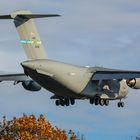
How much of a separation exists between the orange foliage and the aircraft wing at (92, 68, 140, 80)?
1279cm

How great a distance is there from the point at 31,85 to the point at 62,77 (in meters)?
6.94

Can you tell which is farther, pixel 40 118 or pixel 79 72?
pixel 40 118

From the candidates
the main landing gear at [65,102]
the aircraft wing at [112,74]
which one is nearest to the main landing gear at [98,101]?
the aircraft wing at [112,74]

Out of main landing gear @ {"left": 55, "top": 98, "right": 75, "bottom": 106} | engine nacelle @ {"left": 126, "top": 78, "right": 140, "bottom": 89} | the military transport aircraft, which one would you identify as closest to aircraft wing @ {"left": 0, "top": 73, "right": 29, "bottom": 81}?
the military transport aircraft

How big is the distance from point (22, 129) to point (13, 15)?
812 inches

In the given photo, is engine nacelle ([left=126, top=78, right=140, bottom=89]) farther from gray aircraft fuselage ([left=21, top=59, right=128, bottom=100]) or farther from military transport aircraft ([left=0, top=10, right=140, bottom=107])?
gray aircraft fuselage ([left=21, top=59, right=128, bottom=100])

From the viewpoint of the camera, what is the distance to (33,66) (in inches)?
6073

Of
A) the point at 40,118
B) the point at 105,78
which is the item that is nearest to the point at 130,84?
the point at 105,78

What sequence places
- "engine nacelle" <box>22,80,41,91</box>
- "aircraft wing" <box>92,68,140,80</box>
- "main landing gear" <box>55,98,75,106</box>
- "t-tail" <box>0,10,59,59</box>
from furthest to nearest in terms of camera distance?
"engine nacelle" <box>22,80,41,91</box> < "main landing gear" <box>55,98,75,106</box> < "aircraft wing" <box>92,68,140,80</box> < "t-tail" <box>0,10,59,59</box>

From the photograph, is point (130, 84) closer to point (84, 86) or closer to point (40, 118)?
point (84, 86)

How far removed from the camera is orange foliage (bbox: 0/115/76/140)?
173 m

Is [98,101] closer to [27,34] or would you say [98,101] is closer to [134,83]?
[134,83]

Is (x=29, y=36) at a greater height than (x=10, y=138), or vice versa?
(x=29, y=36)

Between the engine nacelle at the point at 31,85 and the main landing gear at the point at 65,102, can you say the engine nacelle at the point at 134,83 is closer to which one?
the main landing gear at the point at 65,102
